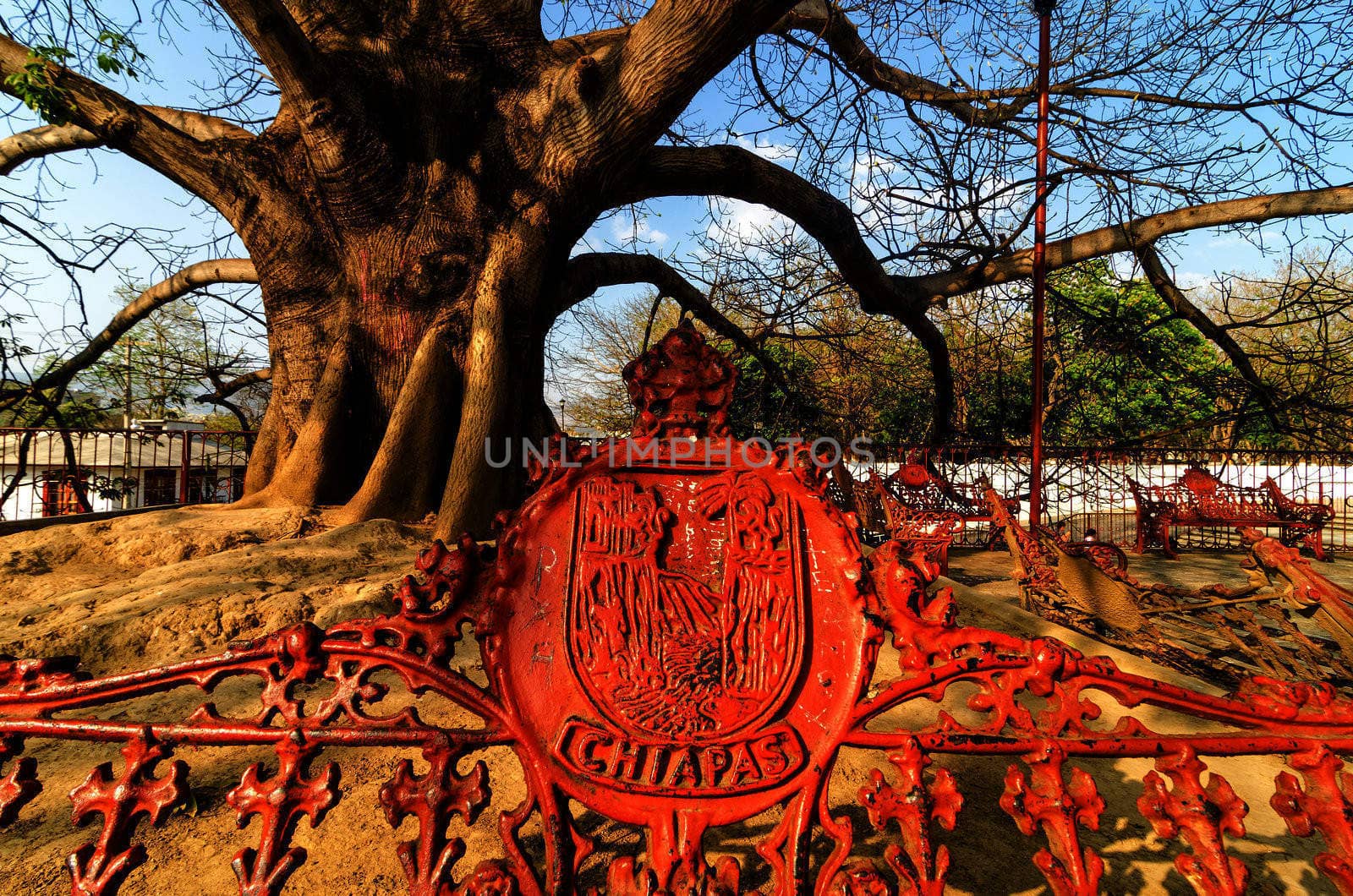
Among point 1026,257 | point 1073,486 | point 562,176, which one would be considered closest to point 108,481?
point 562,176

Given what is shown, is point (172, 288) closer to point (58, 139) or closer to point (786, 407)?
point (58, 139)

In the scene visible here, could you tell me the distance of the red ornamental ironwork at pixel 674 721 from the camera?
965 mm

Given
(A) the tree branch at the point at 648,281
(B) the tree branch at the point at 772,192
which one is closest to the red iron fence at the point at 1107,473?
(A) the tree branch at the point at 648,281

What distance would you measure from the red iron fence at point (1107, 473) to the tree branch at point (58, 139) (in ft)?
24.8

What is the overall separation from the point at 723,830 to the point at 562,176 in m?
3.56

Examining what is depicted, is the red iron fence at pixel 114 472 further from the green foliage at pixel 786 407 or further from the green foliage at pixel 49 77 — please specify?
the green foliage at pixel 786 407

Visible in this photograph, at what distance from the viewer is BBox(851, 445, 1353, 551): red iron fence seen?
8.95 m

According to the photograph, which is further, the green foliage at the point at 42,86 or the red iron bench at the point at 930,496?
the red iron bench at the point at 930,496

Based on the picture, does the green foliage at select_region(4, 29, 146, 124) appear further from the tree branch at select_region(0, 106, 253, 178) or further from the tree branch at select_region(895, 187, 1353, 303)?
the tree branch at select_region(895, 187, 1353, 303)

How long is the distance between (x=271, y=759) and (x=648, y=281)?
5516 millimetres

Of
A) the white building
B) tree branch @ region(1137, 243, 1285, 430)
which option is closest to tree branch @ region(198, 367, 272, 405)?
the white building

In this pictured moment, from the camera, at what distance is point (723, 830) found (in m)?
1.47

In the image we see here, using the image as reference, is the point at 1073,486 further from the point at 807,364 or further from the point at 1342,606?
the point at 1342,606

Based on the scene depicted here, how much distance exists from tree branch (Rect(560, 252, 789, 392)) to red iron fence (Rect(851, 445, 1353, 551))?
102 inches
